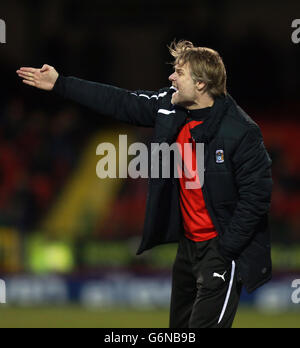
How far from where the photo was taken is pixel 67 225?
450 inches

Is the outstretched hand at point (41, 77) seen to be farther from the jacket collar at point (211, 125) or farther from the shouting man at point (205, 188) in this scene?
the jacket collar at point (211, 125)

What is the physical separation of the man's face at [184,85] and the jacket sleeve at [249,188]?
379mm

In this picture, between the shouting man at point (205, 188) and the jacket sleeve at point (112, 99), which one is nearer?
the shouting man at point (205, 188)

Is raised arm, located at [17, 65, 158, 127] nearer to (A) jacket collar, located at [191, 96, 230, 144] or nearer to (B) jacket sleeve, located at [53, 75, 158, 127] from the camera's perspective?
(B) jacket sleeve, located at [53, 75, 158, 127]

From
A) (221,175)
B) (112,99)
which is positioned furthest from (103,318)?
(221,175)

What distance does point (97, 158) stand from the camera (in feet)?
45.5

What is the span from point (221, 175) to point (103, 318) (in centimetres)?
523

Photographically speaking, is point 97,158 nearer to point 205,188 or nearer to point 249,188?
point 205,188

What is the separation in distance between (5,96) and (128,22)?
3113 mm

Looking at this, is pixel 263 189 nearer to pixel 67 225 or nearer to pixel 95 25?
pixel 67 225

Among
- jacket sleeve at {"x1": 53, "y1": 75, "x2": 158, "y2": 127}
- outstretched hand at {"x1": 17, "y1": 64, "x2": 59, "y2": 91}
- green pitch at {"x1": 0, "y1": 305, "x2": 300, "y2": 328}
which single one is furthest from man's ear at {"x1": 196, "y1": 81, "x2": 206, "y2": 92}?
green pitch at {"x1": 0, "y1": 305, "x2": 300, "y2": 328}

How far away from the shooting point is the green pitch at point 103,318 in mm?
8352

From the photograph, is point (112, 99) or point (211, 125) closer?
point (211, 125)

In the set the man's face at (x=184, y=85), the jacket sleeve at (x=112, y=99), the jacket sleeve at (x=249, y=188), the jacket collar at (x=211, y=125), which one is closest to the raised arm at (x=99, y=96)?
the jacket sleeve at (x=112, y=99)
